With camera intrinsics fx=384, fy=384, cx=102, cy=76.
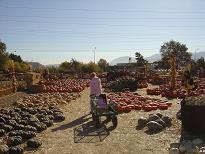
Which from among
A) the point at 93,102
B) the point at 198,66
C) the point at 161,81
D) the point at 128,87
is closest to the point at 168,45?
the point at 198,66

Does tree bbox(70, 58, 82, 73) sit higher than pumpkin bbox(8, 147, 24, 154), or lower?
higher

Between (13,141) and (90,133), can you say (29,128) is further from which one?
(90,133)

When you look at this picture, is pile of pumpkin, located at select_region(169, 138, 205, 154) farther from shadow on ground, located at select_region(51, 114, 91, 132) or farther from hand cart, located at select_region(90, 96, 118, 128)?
shadow on ground, located at select_region(51, 114, 91, 132)

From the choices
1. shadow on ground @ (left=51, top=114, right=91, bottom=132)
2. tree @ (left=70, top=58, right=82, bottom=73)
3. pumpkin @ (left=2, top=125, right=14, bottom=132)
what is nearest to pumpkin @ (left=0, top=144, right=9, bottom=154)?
pumpkin @ (left=2, top=125, right=14, bottom=132)

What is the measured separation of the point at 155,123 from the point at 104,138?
1.84 meters

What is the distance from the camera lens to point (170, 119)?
42.5ft

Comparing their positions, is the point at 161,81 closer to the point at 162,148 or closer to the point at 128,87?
the point at 128,87

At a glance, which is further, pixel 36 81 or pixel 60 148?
pixel 36 81

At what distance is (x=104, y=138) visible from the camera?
37.9ft

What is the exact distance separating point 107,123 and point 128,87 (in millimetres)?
13284

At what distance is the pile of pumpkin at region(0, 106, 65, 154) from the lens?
35.0 feet

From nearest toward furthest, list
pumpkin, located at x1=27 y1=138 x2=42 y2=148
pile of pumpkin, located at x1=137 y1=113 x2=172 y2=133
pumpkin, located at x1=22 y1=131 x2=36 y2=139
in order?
pumpkin, located at x1=27 y1=138 x2=42 y2=148
pumpkin, located at x1=22 y1=131 x2=36 y2=139
pile of pumpkin, located at x1=137 y1=113 x2=172 y2=133

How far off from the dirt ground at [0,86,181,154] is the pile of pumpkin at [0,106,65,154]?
28 cm

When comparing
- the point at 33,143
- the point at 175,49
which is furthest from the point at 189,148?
the point at 175,49
